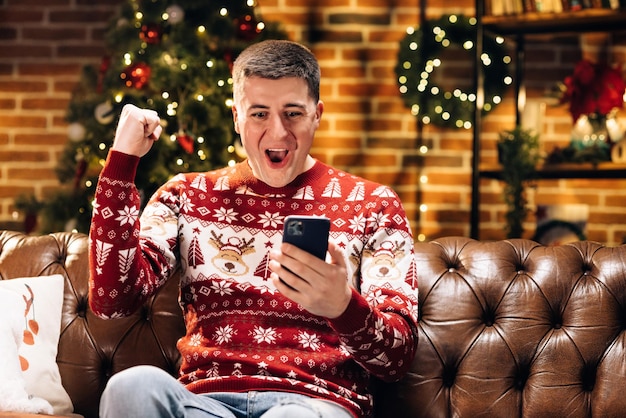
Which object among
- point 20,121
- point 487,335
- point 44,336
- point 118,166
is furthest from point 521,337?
point 20,121

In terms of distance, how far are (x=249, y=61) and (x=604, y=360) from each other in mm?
1111

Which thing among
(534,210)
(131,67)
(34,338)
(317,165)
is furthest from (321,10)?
(34,338)

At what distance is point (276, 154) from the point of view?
76.2 inches

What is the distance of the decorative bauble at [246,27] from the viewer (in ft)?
11.5

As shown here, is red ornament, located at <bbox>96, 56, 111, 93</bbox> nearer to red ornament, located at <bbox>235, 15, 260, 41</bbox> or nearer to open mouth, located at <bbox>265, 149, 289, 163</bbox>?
red ornament, located at <bbox>235, 15, 260, 41</bbox>

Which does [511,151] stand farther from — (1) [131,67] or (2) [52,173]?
(2) [52,173]

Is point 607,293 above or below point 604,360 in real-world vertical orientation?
above

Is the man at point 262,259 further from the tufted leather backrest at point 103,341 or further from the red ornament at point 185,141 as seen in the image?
the red ornament at point 185,141

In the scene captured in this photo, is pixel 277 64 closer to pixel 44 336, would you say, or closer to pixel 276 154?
pixel 276 154

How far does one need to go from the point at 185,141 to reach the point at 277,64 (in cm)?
148

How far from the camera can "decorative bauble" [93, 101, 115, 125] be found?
11.2ft

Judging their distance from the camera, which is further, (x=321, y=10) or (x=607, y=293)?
(x=321, y=10)

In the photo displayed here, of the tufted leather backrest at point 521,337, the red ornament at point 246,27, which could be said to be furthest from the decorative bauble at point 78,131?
the tufted leather backrest at point 521,337

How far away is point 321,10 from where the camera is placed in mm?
3824
